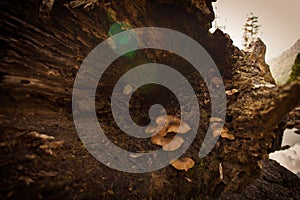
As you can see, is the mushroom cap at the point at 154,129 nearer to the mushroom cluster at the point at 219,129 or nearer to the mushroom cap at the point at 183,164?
the mushroom cap at the point at 183,164

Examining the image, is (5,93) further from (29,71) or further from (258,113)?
(258,113)

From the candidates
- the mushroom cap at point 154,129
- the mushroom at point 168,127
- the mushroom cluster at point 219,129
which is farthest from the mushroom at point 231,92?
the mushroom cap at point 154,129

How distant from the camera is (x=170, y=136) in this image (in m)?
4.11

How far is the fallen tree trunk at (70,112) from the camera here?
8.53ft

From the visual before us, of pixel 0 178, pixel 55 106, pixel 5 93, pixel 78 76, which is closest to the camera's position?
pixel 0 178

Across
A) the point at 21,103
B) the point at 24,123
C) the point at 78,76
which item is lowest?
the point at 24,123

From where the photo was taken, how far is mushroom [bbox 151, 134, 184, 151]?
12.6 feet

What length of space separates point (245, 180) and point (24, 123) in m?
4.93

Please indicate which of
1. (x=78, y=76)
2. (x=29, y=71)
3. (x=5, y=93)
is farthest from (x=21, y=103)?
(x=78, y=76)

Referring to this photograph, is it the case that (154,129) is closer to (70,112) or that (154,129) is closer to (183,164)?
(183,164)

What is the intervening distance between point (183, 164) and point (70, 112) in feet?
8.77

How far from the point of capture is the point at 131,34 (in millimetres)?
4586

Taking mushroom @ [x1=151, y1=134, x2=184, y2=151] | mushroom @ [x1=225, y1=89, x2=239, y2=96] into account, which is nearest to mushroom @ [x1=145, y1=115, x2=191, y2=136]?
mushroom @ [x1=151, y1=134, x2=184, y2=151]

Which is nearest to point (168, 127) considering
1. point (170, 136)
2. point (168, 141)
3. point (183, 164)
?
point (170, 136)
